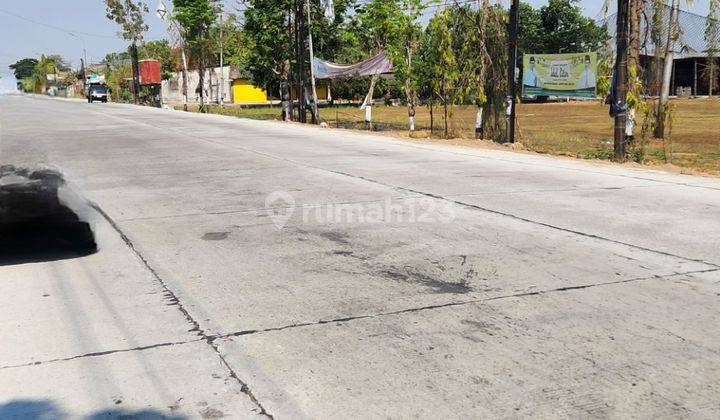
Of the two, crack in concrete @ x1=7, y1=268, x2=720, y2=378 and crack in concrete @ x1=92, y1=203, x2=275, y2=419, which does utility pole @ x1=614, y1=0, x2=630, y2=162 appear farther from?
crack in concrete @ x1=92, y1=203, x2=275, y2=419

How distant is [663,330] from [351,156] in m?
11.9

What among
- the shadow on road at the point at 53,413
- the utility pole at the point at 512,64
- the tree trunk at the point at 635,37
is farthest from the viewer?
the utility pole at the point at 512,64

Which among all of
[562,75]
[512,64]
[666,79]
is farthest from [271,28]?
[666,79]

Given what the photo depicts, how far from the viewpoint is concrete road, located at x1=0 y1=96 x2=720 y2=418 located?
354cm

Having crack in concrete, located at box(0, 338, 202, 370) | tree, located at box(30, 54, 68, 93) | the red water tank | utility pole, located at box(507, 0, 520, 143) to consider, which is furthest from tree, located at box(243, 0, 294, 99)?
tree, located at box(30, 54, 68, 93)

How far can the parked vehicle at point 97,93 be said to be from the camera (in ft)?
241

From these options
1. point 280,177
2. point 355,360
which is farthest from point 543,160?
point 355,360

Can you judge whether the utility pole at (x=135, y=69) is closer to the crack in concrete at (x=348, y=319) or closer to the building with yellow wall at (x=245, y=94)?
the building with yellow wall at (x=245, y=94)

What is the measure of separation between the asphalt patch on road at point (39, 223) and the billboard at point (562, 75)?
1071 inches

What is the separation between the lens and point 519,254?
21.2ft
